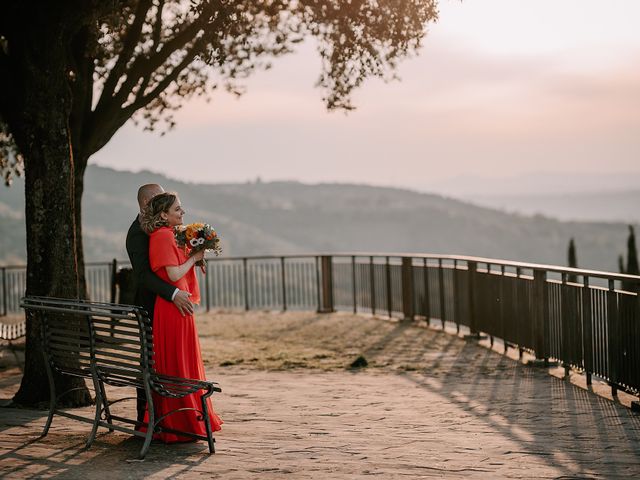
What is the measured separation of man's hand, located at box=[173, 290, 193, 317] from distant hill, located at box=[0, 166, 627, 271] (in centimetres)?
13178

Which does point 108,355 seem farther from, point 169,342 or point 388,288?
point 388,288

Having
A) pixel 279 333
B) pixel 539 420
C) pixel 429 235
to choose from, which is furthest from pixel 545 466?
pixel 429 235

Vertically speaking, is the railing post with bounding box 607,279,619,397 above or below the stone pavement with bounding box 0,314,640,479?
above

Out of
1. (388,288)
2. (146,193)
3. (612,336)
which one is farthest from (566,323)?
(388,288)

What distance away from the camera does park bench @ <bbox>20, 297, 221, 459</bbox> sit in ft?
21.1

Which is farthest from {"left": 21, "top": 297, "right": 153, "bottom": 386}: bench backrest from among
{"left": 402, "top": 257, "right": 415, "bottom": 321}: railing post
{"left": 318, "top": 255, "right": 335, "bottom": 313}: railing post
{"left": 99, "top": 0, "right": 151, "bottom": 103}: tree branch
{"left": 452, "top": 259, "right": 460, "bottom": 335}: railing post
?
{"left": 318, "top": 255, "right": 335, "bottom": 313}: railing post

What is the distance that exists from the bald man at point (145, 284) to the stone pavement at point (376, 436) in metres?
0.80

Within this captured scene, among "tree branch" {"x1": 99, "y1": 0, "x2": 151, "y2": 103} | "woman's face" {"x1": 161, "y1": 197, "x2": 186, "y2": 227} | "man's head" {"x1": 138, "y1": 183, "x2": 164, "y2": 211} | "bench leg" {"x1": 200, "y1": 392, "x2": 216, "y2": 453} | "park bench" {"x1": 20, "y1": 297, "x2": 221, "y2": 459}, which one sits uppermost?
"tree branch" {"x1": 99, "y1": 0, "x2": 151, "y2": 103}

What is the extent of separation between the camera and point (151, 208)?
6816 millimetres

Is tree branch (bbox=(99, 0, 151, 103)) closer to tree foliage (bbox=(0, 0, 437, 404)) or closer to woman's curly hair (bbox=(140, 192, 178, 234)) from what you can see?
tree foliage (bbox=(0, 0, 437, 404))

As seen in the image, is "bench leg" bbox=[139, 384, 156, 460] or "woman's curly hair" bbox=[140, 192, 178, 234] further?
"woman's curly hair" bbox=[140, 192, 178, 234]

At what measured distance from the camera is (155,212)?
681cm

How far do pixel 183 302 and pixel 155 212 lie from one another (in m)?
0.67

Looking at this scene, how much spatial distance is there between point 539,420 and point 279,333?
958 cm
